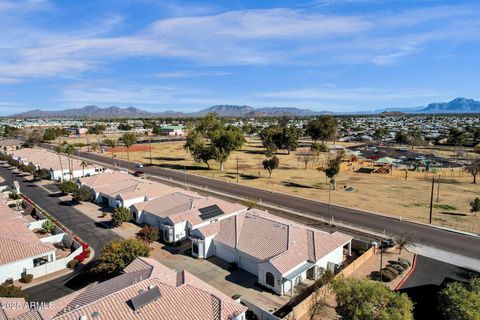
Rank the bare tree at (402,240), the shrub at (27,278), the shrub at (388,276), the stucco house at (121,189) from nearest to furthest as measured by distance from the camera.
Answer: the shrub at (388,276) → the shrub at (27,278) → the bare tree at (402,240) → the stucco house at (121,189)

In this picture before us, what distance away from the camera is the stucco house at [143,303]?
2045 centimetres

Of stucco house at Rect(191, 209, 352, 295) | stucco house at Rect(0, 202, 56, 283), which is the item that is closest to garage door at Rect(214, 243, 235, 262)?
stucco house at Rect(191, 209, 352, 295)

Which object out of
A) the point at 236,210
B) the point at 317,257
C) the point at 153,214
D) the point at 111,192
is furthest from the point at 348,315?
the point at 111,192

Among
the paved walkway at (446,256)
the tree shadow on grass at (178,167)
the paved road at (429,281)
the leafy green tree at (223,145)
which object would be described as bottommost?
the paved road at (429,281)

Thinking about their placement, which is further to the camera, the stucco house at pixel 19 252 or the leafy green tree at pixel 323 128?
the leafy green tree at pixel 323 128

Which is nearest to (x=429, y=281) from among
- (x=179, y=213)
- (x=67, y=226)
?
(x=179, y=213)

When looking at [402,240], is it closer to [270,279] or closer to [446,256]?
[446,256]

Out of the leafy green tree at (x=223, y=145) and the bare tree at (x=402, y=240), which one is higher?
the leafy green tree at (x=223, y=145)

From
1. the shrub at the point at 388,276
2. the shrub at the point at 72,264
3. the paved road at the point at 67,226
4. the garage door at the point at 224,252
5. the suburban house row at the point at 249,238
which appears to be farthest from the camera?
the garage door at the point at 224,252

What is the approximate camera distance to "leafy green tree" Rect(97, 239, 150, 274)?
101 ft

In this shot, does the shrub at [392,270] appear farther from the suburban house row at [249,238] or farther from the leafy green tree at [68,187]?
the leafy green tree at [68,187]

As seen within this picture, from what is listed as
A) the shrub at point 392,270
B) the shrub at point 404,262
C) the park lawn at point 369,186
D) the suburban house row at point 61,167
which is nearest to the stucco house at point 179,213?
the park lawn at point 369,186

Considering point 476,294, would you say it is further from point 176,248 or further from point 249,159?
point 249,159

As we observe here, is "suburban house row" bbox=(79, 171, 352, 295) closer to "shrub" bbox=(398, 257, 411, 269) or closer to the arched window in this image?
the arched window
